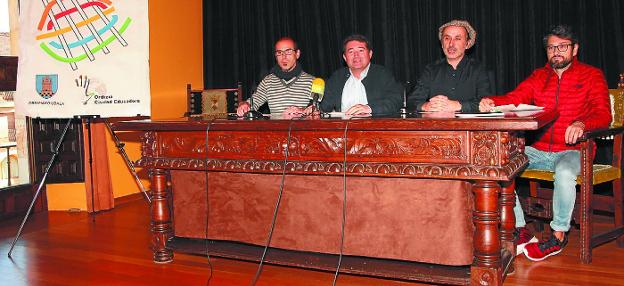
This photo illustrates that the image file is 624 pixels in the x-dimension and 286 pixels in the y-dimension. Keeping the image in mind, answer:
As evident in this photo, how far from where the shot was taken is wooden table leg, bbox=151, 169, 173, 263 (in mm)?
3081

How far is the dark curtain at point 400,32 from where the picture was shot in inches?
160

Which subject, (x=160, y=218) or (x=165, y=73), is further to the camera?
(x=165, y=73)

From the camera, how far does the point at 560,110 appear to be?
3311 mm

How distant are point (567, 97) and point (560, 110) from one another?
0.08m

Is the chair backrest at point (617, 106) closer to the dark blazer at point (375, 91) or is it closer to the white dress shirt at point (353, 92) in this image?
the dark blazer at point (375, 91)

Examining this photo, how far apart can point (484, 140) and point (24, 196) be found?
11.7ft

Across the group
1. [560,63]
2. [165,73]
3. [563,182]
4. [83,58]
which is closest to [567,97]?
[560,63]

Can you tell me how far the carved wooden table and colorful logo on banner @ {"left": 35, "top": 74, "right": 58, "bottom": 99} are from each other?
0.96m

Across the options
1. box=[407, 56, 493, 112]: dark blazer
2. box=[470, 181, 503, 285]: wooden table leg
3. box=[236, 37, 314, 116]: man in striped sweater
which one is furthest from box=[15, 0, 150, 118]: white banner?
box=[470, 181, 503, 285]: wooden table leg

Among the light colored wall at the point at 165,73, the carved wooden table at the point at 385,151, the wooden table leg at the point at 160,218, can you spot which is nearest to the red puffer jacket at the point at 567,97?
the carved wooden table at the point at 385,151

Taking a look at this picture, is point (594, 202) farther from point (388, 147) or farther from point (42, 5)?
point (42, 5)

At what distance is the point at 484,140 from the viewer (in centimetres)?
229

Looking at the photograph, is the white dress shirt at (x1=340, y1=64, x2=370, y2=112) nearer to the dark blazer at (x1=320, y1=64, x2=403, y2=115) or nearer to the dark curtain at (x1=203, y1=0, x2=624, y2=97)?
the dark blazer at (x1=320, y1=64, x2=403, y2=115)

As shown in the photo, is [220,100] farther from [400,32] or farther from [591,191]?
[591,191]
